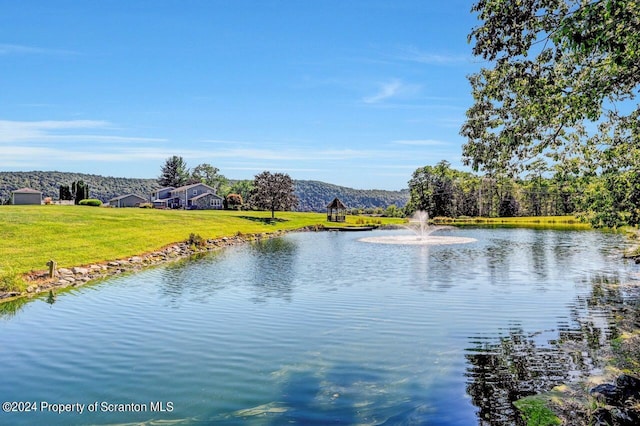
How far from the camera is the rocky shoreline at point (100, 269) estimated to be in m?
20.0

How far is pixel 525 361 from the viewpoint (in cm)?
1014

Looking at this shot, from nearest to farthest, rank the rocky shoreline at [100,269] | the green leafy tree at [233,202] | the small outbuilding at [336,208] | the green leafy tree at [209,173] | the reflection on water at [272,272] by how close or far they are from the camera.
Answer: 1. the reflection on water at [272,272]
2. the rocky shoreline at [100,269]
3. the small outbuilding at [336,208]
4. the green leafy tree at [233,202]
5. the green leafy tree at [209,173]

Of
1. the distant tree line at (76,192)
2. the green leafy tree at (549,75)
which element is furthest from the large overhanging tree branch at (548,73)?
the distant tree line at (76,192)

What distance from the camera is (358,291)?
1962cm

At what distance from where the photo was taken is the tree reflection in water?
8.16 metres

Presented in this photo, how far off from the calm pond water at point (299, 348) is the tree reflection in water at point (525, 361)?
0.04m

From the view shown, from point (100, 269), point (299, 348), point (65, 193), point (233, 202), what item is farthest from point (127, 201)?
point (299, 348)

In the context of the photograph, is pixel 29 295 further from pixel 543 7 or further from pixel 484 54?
pixel 543 7

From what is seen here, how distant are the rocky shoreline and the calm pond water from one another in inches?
62.1

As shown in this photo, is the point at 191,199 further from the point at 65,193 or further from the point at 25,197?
the point at 25,197

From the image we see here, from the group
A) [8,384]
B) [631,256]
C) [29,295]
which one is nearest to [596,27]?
[8,384]

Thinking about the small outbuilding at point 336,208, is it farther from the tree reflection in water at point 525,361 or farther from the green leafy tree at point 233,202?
the tree reflection in water at point 525,361

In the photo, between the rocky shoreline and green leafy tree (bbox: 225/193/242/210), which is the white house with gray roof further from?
Answer: the rocky shoreline

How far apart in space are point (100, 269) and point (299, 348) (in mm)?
17394
